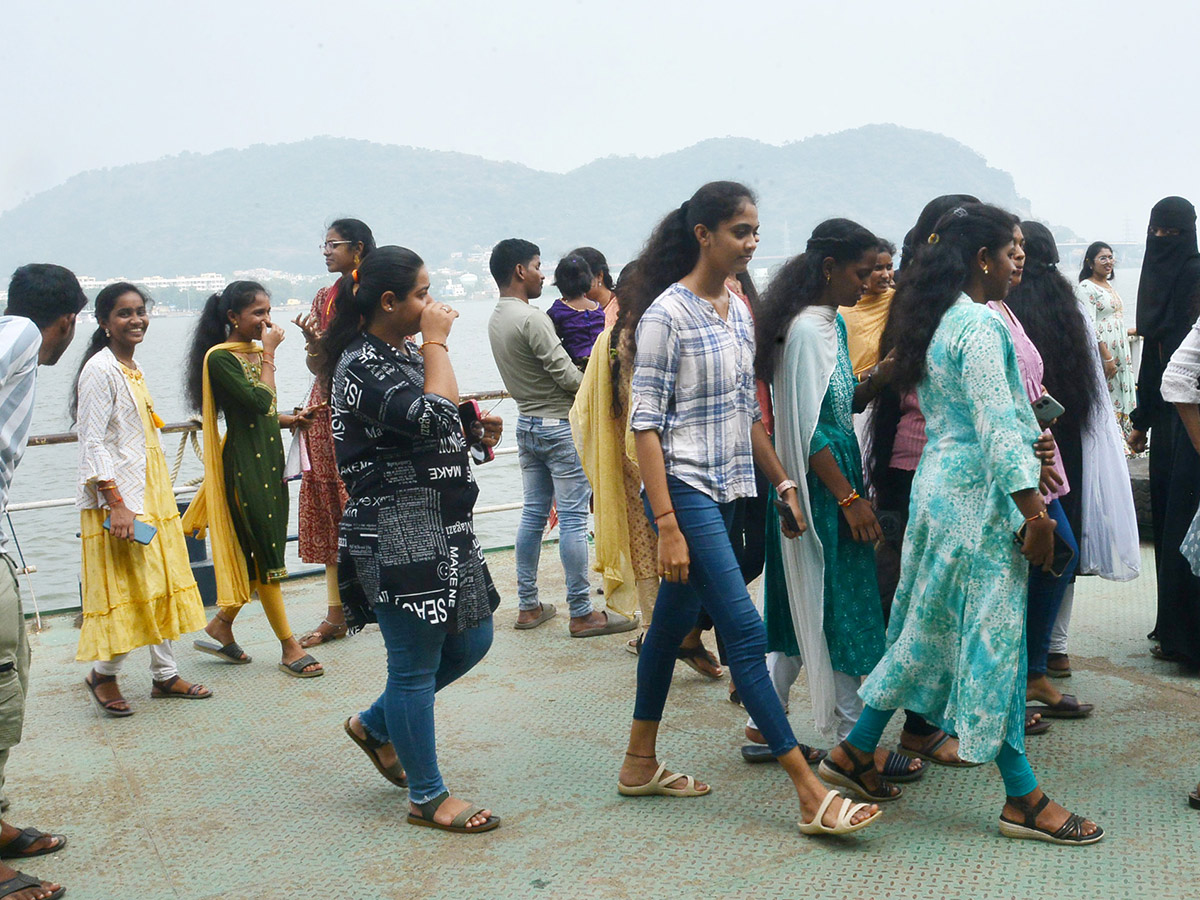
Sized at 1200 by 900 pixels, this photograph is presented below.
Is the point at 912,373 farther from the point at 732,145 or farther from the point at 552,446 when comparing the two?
the point at 732,145

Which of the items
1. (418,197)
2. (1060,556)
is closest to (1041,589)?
(1060,556)

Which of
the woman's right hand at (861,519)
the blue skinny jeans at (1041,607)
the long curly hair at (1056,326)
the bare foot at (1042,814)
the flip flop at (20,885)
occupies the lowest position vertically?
the flip flop at (20,885)

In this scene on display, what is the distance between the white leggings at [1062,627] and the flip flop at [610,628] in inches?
68.7

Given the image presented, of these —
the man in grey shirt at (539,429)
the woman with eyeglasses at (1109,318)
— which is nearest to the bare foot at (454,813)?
the man in grey shirt at (539,429)

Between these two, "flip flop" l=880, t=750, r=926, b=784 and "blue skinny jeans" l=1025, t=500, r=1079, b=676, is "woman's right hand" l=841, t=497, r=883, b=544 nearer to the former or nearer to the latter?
"blue skinny jeans" l=1025, t=500, r=1079, b=676

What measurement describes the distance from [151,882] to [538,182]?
97.3 m

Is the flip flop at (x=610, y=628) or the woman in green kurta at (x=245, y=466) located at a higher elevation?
the woman in green kurta at (x=245, y=466)

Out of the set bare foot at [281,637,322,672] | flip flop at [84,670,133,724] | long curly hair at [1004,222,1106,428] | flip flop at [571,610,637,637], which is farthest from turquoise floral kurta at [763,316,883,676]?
flip flop at [84,670,133,724]

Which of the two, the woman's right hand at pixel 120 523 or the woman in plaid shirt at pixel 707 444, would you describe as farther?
the woman's right hand at pixel 120 523

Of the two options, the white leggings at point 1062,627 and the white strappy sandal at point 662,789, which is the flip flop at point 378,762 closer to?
the white strappy sandal at point 662,789

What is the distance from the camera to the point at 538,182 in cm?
9719

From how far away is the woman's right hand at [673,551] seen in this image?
2891 mm

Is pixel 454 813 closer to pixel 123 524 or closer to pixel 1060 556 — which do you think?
pixel 1060 556

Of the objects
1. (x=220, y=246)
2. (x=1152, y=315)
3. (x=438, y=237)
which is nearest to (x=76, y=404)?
(x=1152, y=315)
